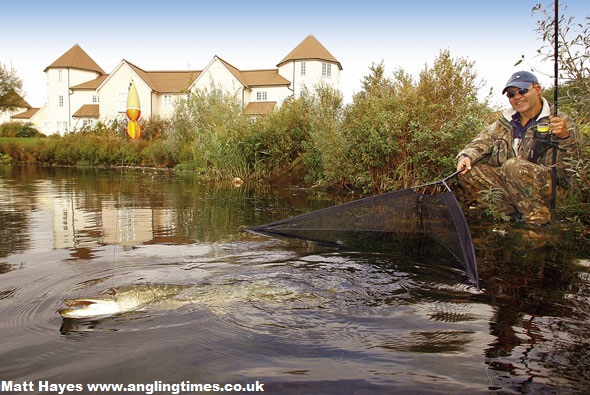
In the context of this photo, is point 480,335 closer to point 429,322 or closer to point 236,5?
point 429,322

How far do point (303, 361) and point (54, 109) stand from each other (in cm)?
6731

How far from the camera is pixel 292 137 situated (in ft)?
62.3

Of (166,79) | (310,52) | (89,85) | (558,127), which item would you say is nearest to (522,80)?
(558,127)

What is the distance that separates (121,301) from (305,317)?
62.3 inches

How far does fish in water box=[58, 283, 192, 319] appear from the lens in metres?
3.57

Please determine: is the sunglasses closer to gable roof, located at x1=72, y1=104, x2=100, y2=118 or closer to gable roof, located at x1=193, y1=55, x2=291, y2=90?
gable roof, located at x1=193, y1=55, x2=291, y2=90

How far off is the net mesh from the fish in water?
2747 mm

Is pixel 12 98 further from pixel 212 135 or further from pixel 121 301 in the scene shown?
pixel 121 301

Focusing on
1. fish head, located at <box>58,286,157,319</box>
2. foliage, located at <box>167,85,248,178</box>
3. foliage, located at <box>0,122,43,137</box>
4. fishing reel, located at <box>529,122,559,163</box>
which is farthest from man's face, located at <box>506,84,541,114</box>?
foliage, located at <box>0,122,43,137</box>

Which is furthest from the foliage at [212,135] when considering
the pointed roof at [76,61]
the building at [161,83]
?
the pointed roof at [76,61]

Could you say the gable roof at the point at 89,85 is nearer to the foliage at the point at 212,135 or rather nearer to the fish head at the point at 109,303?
the foliage at the point at 212,135

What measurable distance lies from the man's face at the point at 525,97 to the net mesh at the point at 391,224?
6.77 feet

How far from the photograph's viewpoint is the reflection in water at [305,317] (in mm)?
2807

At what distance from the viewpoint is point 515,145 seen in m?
7.47
